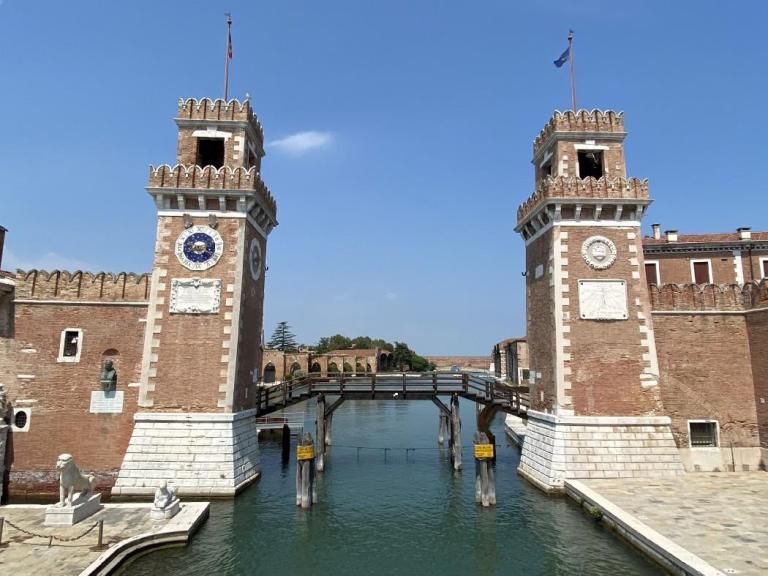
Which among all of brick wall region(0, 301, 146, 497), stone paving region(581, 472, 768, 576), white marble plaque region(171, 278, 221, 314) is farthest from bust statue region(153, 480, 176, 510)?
stone paving region(581, 472, 768, 576)

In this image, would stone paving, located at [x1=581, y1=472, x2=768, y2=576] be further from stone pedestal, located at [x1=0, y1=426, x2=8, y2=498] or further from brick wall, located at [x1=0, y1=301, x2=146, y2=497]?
stone pedestal, located at [x1=0, y1=426, x2=8, y2=498]

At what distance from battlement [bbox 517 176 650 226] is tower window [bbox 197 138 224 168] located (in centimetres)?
1460

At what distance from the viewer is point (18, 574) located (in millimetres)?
10953

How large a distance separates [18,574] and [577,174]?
2232 cm

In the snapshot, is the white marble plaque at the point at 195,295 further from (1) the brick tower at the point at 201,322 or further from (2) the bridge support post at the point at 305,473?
(2) the bridge support post at the point at 305,473

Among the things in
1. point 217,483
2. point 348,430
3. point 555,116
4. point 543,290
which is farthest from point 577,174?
point 348,430

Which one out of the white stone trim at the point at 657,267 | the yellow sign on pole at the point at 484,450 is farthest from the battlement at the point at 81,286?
the white stone trim at the point at 657,267

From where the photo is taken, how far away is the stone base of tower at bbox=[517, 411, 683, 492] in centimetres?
1825

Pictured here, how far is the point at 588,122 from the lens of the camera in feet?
70.8

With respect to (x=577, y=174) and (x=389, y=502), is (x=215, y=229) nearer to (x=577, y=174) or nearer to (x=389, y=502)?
(x=389, y=502)

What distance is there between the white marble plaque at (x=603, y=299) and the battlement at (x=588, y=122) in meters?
6.80

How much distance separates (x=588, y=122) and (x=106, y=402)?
23.2 m

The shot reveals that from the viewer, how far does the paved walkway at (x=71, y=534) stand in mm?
11438

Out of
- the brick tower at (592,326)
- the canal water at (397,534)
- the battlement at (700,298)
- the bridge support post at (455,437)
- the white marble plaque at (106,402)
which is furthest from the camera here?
the bridge support post at (455,437)
